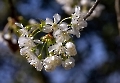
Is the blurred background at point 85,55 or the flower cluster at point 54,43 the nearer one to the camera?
the flower cluster at point 54,43

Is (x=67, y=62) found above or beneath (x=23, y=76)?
beneath

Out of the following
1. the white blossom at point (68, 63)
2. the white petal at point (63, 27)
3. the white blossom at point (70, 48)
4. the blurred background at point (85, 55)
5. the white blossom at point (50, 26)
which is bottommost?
the white blossom at point (68, 63)

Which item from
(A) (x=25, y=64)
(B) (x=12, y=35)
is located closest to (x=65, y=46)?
(B) (x=12, y=35)

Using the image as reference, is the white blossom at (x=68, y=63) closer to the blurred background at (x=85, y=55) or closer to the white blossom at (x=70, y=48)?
the white blossom at (x=70, y=48)

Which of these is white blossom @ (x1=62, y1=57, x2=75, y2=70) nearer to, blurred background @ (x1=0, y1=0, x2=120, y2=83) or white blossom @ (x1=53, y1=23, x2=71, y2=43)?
white blossom @ (x1=53, y1=23, x2=71, y2=43)

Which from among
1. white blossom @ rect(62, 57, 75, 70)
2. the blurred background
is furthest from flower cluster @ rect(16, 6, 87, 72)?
the blurred background

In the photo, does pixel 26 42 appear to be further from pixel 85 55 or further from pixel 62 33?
pixel 85 55

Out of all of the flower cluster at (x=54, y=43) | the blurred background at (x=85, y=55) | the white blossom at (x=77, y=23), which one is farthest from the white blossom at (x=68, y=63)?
the blurred background at (x=85, y=55)

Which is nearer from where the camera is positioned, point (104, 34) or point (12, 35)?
point (12, 35)

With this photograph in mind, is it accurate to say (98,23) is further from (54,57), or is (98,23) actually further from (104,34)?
(54,57)
